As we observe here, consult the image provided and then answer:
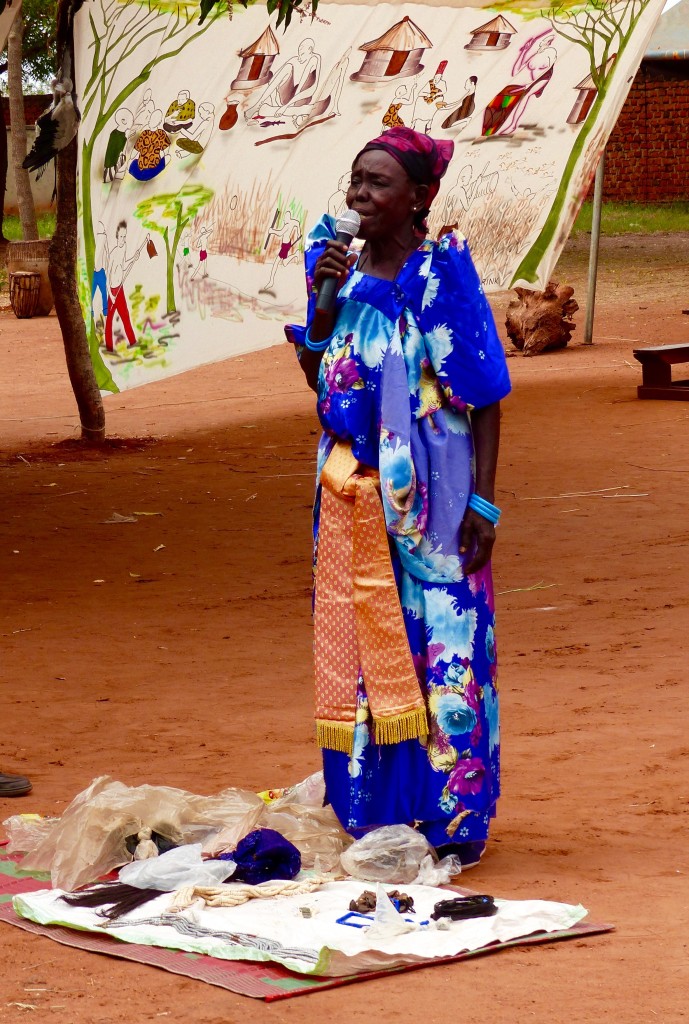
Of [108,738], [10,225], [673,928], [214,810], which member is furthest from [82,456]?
[10,225]

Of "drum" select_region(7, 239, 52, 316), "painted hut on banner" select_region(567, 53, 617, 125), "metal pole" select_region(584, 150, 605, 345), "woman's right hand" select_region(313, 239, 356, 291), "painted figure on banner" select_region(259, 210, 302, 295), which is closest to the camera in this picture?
"woman's right hand" select_region(313, 239, 356, 291)

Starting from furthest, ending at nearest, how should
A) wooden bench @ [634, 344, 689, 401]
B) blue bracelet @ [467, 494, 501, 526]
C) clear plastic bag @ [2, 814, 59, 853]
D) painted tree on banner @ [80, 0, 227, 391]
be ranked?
wooden bench @ [634, 344, 689, 401] < painted tree on banner @ [80, 0, 227, 391] < clear plastic bag @ [2, 814, 59, 853] < blue bracelet @ [467, 494, 501, 526]

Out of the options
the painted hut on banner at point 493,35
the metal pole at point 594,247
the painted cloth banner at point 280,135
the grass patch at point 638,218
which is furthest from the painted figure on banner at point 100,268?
the grass patch at point 638,218

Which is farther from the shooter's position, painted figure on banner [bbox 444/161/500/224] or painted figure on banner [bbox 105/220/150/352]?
painted figure on banner [bbox 444/161/500/224]

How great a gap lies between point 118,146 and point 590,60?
157 inches

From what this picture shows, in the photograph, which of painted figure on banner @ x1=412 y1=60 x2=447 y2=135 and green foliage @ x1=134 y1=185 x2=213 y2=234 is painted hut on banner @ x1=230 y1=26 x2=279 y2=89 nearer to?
green foliage @ x1=134 y1=185 x2=213 y2=234

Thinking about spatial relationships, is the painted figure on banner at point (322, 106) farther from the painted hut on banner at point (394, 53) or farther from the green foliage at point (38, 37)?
the green foliage at point (38, 37)

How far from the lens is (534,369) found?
1470cm

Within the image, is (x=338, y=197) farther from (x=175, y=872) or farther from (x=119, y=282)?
Answer: (x=175, y=872)

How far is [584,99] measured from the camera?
11.6 m

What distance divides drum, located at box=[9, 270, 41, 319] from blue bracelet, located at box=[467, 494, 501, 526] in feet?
55.7

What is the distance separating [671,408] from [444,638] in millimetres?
8801

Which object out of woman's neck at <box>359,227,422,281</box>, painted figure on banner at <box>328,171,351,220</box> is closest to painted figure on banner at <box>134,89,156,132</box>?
painted figure on banner at <box>328,171,351,220</box>

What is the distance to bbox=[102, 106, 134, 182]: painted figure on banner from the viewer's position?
9656mm
